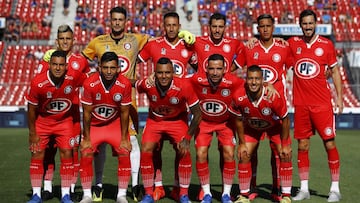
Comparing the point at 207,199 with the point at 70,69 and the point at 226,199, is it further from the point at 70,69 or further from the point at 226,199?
the point at 70,69

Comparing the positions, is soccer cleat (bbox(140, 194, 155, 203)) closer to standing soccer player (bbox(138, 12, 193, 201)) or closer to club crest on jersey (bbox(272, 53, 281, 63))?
standing soccer player (bbox(138, 12, 193, 201))

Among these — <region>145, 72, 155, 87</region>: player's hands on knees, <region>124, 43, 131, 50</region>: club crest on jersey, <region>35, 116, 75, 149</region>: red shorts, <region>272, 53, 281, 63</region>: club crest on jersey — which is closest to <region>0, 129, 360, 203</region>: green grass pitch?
<region>35, 116, 75, 149</region>: red shorts

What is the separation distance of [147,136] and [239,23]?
26414 millimetres

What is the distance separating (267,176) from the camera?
39.4ft

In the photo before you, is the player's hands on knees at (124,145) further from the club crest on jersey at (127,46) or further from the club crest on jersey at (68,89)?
the club crest on jersey at (127,46)

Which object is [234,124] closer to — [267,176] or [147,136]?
[147,136]

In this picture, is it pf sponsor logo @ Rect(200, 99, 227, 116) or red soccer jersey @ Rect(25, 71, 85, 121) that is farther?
pf sponsor logo @ Rect(200, 99, 227, 116)

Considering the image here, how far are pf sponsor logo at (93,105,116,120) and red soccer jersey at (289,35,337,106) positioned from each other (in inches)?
106

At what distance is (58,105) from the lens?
911cm

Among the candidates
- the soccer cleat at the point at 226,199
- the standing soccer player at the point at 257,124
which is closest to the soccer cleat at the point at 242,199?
the standing soccer player at the point at 257,124

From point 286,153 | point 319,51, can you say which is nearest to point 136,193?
point 286,153

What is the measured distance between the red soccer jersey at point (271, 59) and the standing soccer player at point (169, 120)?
3.86 feet

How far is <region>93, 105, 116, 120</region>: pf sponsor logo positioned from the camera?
8992 mm

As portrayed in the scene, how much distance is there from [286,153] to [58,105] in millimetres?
3067
